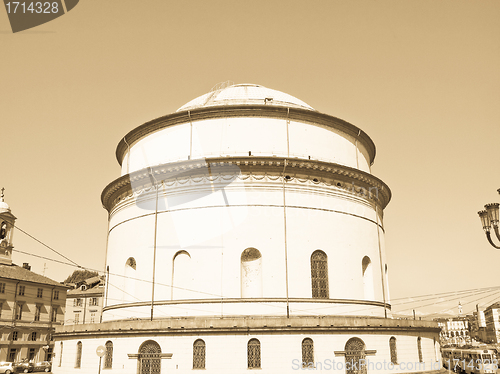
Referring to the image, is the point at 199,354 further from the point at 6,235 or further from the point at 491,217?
the point at 6,235

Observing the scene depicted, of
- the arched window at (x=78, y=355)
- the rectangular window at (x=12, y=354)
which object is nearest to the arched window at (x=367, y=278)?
the arched window at (x=78, y=355)

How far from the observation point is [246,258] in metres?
23.1

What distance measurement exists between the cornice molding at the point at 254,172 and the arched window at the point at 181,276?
3.91 metres

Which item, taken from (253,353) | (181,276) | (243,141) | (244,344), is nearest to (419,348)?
(253,353)

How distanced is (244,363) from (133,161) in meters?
14.3

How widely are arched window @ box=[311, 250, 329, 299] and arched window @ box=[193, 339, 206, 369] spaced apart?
6.43m

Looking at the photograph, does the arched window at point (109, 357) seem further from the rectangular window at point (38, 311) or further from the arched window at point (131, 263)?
the rectangular window at point (38, 311)

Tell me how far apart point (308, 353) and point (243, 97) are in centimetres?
1621

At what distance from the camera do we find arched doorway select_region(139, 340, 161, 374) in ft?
64.3

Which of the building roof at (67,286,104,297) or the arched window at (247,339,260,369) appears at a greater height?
the building roof at (67,286,104,297)

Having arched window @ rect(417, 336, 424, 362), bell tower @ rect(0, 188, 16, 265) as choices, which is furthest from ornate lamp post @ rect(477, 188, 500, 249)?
bell tower @ rect(0, 188, 16, 265)

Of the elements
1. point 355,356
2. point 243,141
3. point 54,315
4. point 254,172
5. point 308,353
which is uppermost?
point 243,141

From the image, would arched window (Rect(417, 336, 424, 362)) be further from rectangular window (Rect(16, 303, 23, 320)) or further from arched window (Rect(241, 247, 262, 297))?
rectangular window (Rect(16, 303, 23, 320))

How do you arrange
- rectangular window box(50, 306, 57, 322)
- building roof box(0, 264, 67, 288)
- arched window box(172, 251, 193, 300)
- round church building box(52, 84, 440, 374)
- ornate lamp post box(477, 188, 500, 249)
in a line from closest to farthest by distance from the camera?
ornate lamp post box(477, 188, 500, 249)
round church building box(52, 84, 440, 374)
arched window box(172, 251, 193, 300)
building roof box(0, 264, 67, 288)
rectangular window box(50, 306, 57, 322)
